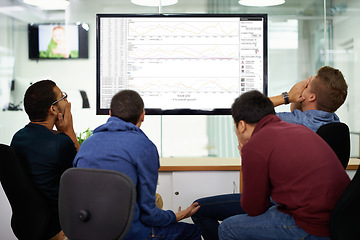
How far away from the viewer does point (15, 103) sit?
13.2 ft

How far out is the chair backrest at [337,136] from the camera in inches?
79.1

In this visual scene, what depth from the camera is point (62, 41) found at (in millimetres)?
3945

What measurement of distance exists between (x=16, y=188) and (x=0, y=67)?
2.60 meters

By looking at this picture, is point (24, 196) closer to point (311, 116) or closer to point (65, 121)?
point (65, 121)

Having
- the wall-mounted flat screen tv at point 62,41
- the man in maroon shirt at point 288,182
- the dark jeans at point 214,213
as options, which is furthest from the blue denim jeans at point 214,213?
the wall-mounted flat screen tv at point 62,41

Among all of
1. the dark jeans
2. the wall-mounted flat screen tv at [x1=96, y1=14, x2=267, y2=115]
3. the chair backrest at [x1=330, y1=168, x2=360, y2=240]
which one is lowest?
the dark jeans

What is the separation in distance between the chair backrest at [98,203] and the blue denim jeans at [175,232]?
40 centimetres

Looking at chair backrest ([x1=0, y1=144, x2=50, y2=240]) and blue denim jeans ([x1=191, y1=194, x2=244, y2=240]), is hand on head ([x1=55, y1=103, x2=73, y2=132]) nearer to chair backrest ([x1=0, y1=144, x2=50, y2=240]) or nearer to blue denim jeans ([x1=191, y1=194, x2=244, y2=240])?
chair backrest ([x1=0, y1=144, x2=50, y2=240])

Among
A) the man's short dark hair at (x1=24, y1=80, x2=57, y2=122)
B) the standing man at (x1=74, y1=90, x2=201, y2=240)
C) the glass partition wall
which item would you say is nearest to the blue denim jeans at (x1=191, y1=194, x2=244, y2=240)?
the standing man at (x1=74, y1=90, x2=201, y2=240)

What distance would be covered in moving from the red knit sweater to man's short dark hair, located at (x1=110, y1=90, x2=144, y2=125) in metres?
0.55

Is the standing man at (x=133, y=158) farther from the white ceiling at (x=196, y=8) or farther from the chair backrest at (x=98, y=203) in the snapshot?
the white ceiling at (x=196, y=8)

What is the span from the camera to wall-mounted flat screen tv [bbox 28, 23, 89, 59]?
3941 mm

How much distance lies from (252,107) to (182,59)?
1.14m

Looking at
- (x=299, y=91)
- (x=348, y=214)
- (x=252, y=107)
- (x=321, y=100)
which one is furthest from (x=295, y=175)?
(x=299, y=91)
